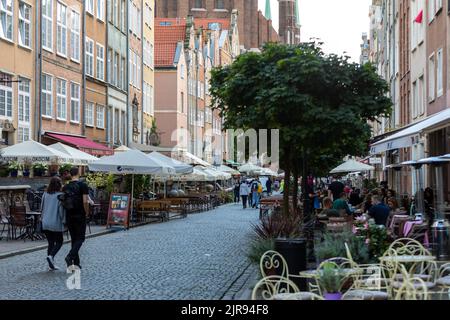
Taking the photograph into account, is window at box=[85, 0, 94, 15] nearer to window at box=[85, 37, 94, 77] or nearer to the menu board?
window at box=[85, 37, 94, 77]

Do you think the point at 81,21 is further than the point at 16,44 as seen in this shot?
Yes

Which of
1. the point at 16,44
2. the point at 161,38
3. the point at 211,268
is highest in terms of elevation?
the point at 161,38

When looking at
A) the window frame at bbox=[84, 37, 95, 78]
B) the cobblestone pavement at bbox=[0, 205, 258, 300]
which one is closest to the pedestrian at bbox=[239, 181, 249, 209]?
the window frame at bbox=[84, 37, 95, 78]

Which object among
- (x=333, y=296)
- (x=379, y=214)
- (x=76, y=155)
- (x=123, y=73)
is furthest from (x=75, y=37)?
(x=333, y=296)

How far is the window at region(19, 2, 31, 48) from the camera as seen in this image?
32.8 m

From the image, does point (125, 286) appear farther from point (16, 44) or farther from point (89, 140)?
point (89, 140)

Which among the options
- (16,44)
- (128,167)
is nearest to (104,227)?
(128,167)

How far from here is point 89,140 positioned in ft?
137

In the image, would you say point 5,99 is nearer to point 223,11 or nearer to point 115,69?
point 115,69

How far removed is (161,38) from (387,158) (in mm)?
31176

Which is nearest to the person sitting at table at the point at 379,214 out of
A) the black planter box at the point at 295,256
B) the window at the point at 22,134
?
the black planter box at the point at 295,256

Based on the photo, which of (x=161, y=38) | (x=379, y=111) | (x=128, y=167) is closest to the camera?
(x=379, y=111)

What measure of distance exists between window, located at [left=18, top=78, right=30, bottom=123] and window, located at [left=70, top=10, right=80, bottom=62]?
658 cm

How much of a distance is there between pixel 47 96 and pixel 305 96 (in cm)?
1902
